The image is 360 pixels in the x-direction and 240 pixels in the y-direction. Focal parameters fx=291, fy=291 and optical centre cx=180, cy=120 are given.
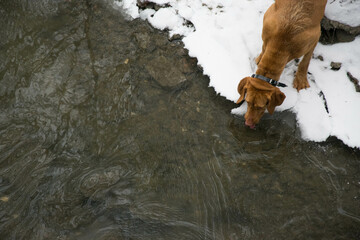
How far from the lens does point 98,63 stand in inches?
185

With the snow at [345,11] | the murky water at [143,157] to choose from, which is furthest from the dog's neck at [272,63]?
the snow at [345,11]

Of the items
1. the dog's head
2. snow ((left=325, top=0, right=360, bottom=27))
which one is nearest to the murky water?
the dog's head

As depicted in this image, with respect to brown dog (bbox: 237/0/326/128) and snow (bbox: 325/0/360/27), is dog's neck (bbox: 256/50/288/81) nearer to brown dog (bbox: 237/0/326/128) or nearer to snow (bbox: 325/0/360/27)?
brown dog (bbox: 237/0/326/128)

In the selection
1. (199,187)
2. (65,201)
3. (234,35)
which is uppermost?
(234,35)

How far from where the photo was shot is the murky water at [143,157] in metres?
3.71

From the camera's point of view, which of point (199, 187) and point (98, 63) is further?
point (98, 63)

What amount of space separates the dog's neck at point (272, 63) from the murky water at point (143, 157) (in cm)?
74

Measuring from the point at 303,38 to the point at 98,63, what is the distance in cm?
305

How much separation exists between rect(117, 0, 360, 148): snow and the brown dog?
1.83ft

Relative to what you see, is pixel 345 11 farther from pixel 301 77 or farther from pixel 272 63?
pixel 272 63

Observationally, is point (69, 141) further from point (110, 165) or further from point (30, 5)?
point (30, 5)

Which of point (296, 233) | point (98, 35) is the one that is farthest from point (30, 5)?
point (296, 233)

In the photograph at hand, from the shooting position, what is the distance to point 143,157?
4.05 metres

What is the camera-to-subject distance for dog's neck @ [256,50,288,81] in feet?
12.3
